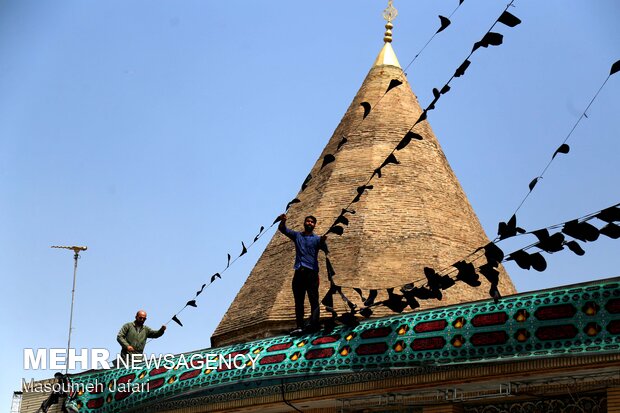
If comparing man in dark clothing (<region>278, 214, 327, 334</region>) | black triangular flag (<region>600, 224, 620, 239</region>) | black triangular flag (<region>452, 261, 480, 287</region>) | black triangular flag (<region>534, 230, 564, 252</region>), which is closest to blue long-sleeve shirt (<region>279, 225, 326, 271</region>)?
man in dark clothing (<region>278, 214, 327, 334</region>)

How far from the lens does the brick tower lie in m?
19.9

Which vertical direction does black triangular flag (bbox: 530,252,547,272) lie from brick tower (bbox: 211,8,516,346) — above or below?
below

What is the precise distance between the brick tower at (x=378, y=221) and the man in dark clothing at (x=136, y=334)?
4700 millimetres

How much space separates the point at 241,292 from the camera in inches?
842

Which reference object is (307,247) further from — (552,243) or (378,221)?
(378,221)

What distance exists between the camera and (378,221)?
20625mm

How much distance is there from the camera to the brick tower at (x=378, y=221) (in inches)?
783

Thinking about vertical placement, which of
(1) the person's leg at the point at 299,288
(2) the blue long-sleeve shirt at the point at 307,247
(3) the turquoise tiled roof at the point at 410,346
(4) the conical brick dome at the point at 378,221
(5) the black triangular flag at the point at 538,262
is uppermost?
(4) the conical brick dome at the point at 378,221

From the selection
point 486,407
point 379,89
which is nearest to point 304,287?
point 486,407

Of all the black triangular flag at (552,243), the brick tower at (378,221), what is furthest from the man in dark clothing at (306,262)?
the brick tower at (378,221)

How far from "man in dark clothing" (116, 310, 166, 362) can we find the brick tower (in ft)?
15.4

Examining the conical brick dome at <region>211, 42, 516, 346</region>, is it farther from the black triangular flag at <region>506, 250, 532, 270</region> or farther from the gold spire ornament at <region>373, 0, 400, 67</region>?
the black triangular flag at <region>506, 250, 532, 270</region>

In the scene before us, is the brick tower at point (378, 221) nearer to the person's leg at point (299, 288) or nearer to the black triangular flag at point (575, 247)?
the person's leg at point (299, 288)

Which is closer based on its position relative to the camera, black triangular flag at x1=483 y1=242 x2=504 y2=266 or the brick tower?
black triangular flag at x1=483 y1=242 x2=504 y2=266
